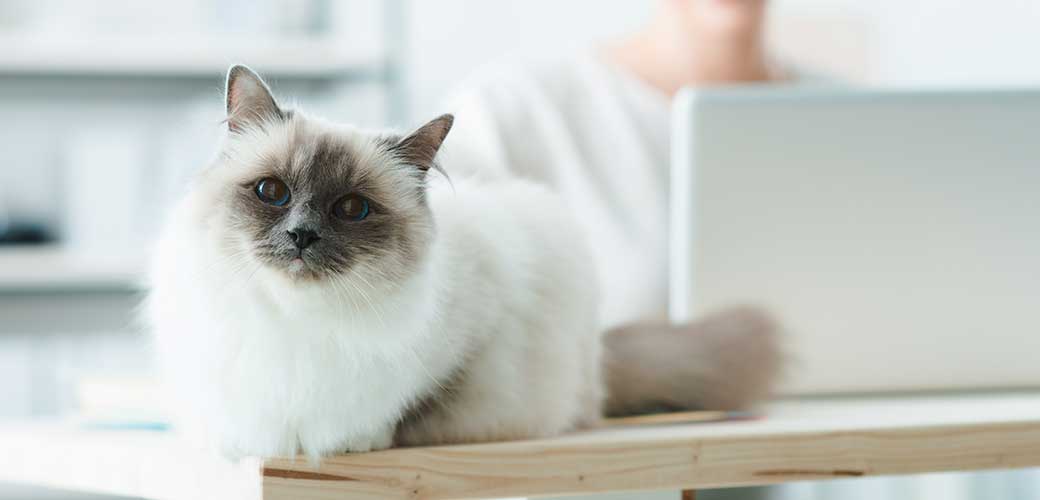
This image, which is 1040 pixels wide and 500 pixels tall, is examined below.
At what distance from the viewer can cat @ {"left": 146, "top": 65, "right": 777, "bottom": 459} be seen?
0.81 metres

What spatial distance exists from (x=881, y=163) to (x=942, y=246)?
11cm

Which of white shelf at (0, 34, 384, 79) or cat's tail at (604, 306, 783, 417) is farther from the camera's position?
white shelf at (0, 34, 384, 79)

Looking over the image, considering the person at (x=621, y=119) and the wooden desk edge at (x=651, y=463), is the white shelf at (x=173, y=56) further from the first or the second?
the wooden desk edge at (x=651, y=463)

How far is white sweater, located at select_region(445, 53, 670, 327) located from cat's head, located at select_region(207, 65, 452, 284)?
0.93 metres

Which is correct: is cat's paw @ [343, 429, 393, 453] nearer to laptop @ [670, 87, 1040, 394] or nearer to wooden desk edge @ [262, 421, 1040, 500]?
wooden desk edge @ [262, 421, 1040, 500]

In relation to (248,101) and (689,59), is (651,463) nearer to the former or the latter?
(248,101)

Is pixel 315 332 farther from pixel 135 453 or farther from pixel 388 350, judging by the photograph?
pixel 135 453

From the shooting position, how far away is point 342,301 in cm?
81

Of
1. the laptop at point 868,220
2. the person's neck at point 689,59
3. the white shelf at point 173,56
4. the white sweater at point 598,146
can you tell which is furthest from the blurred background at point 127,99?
the laptop at point 868,220

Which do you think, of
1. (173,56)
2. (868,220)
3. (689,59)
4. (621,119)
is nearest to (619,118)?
(621,119)

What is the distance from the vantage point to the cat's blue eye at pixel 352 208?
0.84 meters

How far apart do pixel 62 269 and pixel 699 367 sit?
5.79ft

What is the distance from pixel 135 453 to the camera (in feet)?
3.05

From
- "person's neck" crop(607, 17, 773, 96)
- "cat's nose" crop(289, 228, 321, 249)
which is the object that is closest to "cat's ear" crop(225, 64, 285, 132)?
"cat's nose" crop(289, 228, 321, 249)
